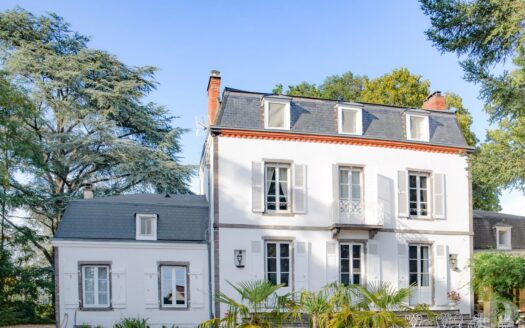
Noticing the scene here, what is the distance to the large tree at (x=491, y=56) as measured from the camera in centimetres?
1348

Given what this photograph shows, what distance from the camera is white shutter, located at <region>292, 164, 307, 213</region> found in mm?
17672

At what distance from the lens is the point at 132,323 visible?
15961 mm

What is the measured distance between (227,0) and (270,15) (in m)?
1.17

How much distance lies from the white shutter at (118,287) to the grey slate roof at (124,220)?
103 centimetres

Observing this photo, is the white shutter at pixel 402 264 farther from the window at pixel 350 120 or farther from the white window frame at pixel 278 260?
the window at pixel 350 120

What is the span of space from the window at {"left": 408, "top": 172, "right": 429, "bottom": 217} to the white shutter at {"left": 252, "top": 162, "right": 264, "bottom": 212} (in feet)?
17.6

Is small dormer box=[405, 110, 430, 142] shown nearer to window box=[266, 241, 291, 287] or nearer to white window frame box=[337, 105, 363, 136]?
white window frame box=[337, 105, 363, 136]

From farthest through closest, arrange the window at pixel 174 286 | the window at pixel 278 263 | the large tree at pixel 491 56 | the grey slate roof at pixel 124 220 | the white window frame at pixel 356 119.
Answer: the white window frame at pixel 356 119 → the window at pixel 278 263 → the window at pixel 174 286 → the grey slate roof at pixel 124 220 → the large tree at pixel 491 56

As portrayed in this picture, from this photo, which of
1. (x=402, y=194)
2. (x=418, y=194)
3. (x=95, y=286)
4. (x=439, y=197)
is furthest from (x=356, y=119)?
(x=95, y=286)

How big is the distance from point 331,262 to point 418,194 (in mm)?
4099

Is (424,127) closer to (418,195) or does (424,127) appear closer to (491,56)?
(418,195)

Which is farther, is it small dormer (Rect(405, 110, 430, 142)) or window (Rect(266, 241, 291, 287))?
small dormer (Rect(405, 110, 430, 142))

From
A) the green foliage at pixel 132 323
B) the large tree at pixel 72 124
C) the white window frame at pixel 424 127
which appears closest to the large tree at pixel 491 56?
the white window frame at pixel 424 127

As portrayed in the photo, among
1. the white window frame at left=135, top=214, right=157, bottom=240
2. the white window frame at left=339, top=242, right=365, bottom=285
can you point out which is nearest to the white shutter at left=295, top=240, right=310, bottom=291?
the white window frame at left=339, top=242, right=365, bottom=285
